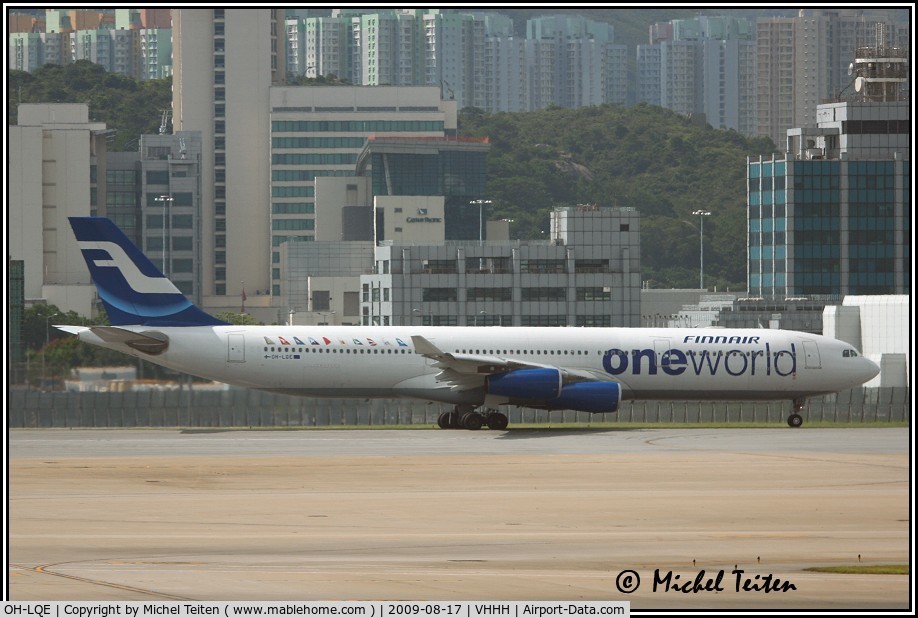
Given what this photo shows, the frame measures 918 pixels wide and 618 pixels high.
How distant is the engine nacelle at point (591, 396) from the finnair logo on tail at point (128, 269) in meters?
14.2

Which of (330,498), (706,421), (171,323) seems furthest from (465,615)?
(706,421)

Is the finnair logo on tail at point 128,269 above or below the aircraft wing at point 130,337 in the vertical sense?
above

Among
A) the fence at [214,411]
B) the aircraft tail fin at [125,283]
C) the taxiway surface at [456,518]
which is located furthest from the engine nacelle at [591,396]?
the aircraft tail fin at [125,283]

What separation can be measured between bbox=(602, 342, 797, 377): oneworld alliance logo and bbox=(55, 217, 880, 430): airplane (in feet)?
0.12

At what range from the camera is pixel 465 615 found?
1759cm

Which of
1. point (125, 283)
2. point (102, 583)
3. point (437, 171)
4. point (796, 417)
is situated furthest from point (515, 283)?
point (102, 583)

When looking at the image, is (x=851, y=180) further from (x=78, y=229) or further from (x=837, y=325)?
(x=78, y=229)

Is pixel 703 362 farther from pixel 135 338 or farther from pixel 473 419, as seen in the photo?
pixel 135 338

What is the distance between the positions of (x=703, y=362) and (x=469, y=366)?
8.65 meters

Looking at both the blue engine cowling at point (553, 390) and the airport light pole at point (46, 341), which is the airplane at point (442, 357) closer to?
the blue engine cowling at point (553, 390)

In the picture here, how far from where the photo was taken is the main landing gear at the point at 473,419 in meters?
51.6

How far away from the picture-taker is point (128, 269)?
166 ft

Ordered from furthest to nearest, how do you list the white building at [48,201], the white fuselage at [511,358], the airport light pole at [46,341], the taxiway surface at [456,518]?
the white building at [48,201] < the airport light pole at [46,341] < the white fuselage at [511,358] < the taxiway surface at [456,518]

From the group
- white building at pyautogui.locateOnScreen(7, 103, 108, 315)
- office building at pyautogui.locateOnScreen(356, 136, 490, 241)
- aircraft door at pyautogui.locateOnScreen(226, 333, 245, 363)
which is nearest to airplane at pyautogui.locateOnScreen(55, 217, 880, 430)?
aircraft door at pyautogui.locateOnScreen(226, 333, 245, 363)
